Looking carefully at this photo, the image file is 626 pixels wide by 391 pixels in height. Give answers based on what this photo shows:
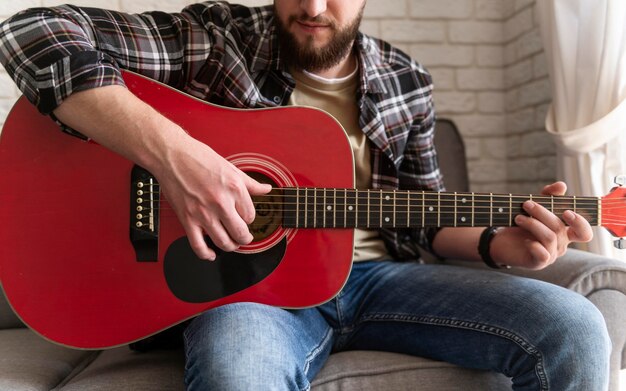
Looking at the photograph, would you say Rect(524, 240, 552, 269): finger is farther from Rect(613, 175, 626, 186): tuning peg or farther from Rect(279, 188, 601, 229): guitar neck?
Rect(613, 175, 626, 186): tuning peg

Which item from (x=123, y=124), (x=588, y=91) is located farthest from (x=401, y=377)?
(x=588, y=91)

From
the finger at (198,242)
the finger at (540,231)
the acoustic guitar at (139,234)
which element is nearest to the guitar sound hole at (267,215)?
the acoustic guitar at (139,234)

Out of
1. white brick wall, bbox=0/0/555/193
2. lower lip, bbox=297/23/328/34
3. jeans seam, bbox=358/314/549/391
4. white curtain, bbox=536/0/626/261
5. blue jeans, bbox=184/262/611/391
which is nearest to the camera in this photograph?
blue jeans, bbox=184/262/611/391

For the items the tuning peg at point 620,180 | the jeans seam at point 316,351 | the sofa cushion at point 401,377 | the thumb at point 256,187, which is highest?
the thumb at point 256,187

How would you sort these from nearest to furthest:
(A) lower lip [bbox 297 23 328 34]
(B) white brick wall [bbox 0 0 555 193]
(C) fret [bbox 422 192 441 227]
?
(C) fret [bbox 422 192 441 227], (A) lower lip [bbox 297 23 328 34], (B) white brick wall [bbox 0 0 555 193]

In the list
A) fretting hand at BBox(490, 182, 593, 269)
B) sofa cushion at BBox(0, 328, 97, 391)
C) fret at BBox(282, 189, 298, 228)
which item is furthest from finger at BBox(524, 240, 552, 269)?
sofa cushion at BBox(0, 328, 97, 391)

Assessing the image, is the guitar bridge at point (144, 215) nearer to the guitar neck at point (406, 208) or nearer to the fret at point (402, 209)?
the guitar neck at point (406, 208)

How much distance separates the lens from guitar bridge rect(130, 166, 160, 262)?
96cm

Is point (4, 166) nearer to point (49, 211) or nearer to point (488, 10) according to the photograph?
point (49, 211)

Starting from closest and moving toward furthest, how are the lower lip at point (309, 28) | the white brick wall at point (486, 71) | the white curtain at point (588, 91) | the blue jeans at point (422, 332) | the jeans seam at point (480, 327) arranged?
the blue jeans at point (422, 332) < the jeans seam at point (480, 327) < the lower lip at point (309, 28) < the white curtain at point (588, 91) < the white brick wall at point (486, 71)

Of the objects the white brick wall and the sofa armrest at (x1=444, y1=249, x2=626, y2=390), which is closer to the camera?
the sofa armrest at (x1=444, y1=249, x2=626, y2=390)

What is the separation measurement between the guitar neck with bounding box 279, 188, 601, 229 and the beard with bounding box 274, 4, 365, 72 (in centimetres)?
35

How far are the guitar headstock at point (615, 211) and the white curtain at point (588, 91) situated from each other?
0.28 metres

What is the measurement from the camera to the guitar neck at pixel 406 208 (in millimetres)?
1007
